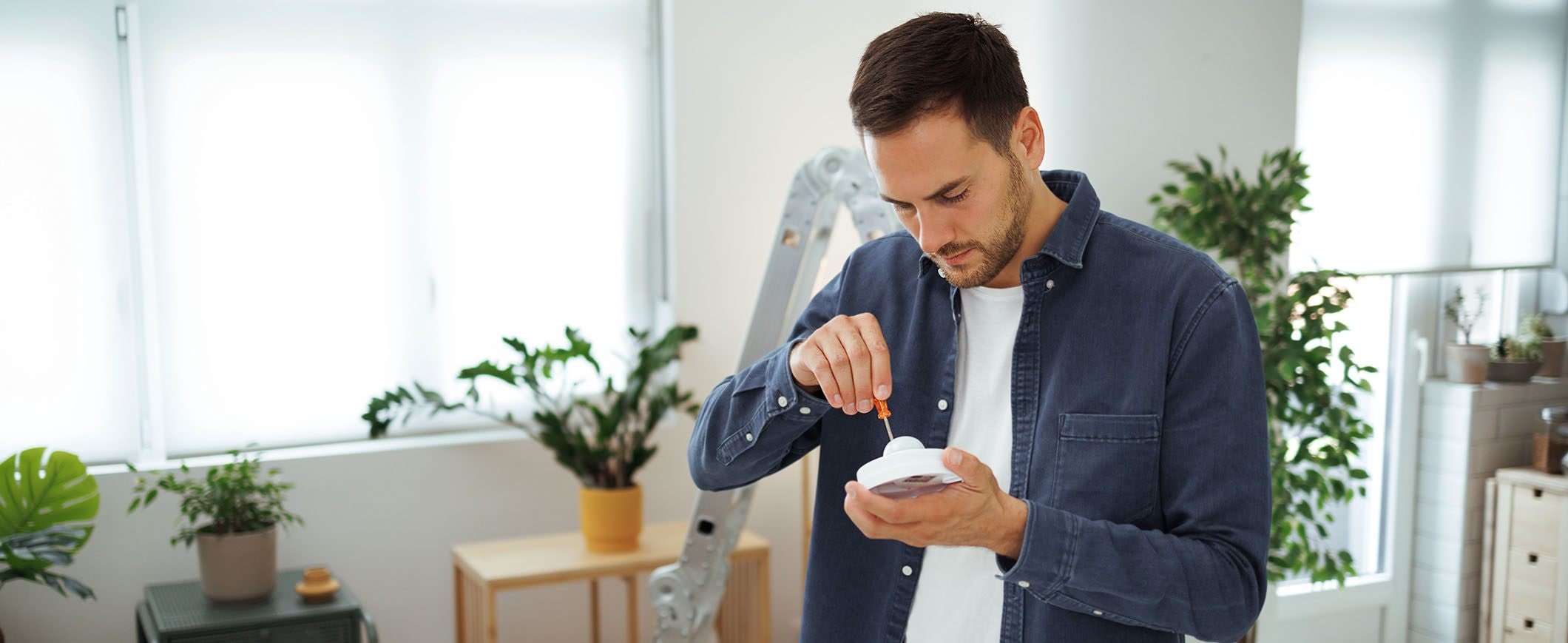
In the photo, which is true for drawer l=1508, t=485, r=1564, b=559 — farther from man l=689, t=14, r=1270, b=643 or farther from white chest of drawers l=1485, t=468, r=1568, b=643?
man l=689, t=14, r=1270, b=643

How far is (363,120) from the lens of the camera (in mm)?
3168

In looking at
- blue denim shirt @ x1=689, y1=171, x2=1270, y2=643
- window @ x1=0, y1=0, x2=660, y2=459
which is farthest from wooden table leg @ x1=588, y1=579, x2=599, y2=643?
blue denim shirt @ x1=689, y1=171, x2=1270, y2=643

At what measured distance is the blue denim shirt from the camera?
3.83 ft

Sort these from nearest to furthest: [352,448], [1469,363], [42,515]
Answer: [42,515]
[352,448]
[1469,363]

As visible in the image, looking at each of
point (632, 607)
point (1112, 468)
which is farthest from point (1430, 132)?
point (1112, 468)

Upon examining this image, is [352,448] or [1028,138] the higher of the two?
[1028,138]

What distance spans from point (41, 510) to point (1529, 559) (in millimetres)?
3992

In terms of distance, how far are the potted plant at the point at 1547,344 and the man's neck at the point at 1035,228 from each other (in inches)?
135

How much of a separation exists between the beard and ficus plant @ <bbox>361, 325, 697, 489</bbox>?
175cm

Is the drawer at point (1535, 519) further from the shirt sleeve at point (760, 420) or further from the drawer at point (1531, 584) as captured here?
the shirt sleeve at point (760, 420)

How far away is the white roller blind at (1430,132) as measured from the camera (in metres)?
3.72

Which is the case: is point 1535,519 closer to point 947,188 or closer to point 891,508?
point 947,188

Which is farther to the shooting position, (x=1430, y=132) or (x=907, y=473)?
(x=1430, y=132)

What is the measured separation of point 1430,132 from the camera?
3.93 meters
